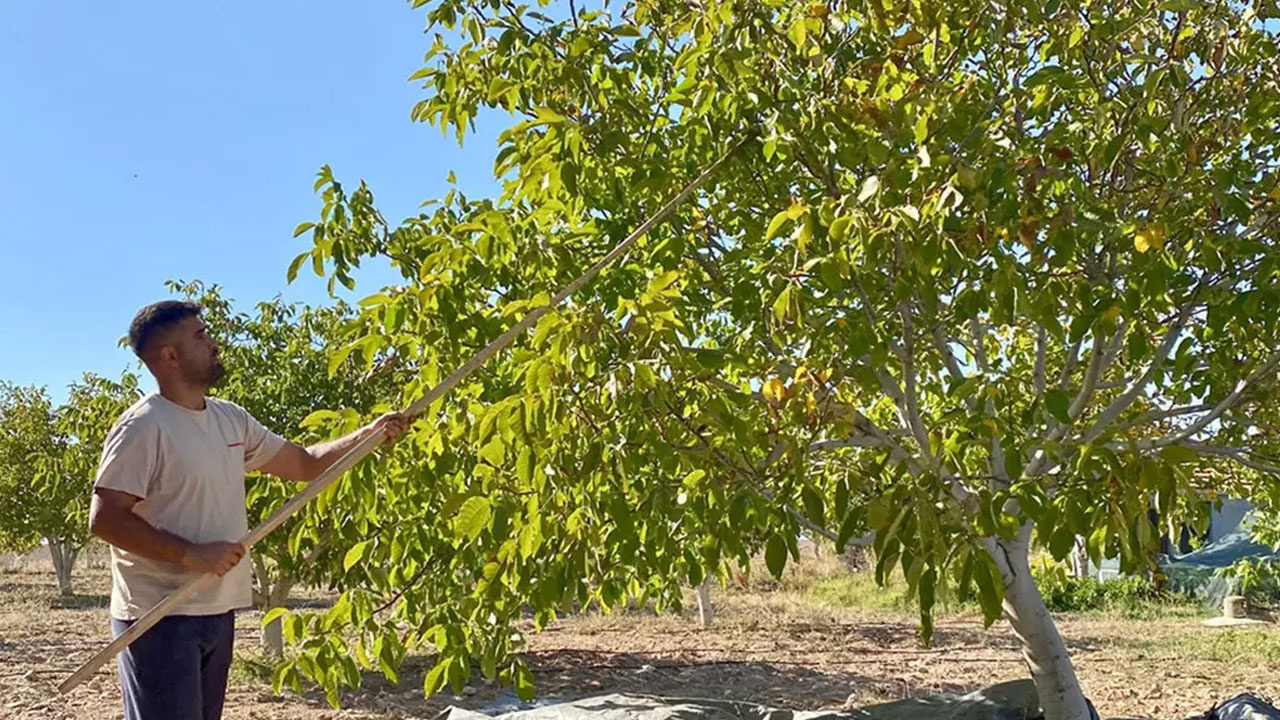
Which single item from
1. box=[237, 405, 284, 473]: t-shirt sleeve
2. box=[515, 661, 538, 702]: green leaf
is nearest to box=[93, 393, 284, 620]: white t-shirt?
box=[237, 405, 284, 473]: t-shirt sleeve

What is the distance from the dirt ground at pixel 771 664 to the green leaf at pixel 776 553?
448 cm

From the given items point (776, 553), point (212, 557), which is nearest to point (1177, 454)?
point (776, 553)

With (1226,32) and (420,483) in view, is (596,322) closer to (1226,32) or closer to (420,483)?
(420,483)

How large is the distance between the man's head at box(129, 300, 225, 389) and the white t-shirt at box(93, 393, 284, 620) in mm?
88

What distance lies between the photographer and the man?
2541mm

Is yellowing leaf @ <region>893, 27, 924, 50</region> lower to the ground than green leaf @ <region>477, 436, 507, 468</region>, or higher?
higher

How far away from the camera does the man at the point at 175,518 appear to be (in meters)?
2.54

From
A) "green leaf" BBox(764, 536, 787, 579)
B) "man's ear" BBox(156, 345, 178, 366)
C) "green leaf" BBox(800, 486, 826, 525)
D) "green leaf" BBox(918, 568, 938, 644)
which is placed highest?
"man's ear" BBox(156, 345, 178, 366)

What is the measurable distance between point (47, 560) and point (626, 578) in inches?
1786

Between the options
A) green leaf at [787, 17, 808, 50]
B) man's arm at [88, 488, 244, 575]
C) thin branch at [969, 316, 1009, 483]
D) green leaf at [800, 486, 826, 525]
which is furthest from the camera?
thin branch at [969, 316, 1009, 483]

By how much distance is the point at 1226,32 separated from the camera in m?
3.14

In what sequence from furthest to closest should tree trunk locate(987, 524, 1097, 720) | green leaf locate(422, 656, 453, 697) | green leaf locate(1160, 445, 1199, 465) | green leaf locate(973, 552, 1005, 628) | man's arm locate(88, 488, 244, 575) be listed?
1. tree trunk locate(987, 524, 1097, 720)
2. green leaf locate(422, 656, 453, 697)
3. man's arm locate(88, 488, 244, 575)
4. green leaf locate(1160, 445, 1199, 465)
5. green leaf locate(973, 552, 1005, 628)

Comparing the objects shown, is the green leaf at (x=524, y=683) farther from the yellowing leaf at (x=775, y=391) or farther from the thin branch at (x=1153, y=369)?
the thin branch at (x=1153, y=369)

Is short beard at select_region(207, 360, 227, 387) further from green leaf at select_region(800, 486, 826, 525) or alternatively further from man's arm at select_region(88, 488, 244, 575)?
green leaf at select_region(800, 486, 826, 525)
